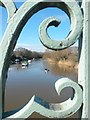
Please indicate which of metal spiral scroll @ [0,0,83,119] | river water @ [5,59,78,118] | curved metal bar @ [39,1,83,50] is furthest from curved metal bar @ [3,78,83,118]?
river water @ [5,59,78,118]

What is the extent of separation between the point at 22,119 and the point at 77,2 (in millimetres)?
654

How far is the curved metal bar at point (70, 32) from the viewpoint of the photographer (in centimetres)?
121

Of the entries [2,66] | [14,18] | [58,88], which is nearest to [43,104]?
[58,88]

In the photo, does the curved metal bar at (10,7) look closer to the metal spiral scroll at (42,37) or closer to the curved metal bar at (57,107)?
the metal spiral scroll at (42,37)

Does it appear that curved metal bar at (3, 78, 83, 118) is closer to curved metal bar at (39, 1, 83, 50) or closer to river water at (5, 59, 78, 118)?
curved metal bar at (39, 1, 83, 50)

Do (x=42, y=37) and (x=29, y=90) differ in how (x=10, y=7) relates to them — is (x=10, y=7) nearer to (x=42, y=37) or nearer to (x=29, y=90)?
(x=42, y=37)

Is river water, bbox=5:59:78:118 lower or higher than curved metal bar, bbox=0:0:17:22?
lower

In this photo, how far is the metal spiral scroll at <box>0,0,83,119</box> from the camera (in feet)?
3.98

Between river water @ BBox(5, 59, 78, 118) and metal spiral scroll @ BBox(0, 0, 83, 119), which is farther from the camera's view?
river water @ BBox(5, 59, 78, 118)

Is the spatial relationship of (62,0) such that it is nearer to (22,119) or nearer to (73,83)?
(73,83)

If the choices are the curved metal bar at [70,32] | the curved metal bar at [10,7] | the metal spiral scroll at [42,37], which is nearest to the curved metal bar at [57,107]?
the metal spiral scroll at [42,37]

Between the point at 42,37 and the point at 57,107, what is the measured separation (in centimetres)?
37

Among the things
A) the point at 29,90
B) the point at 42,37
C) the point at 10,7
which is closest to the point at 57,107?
the point at 42,37

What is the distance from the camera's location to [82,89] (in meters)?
1.27
